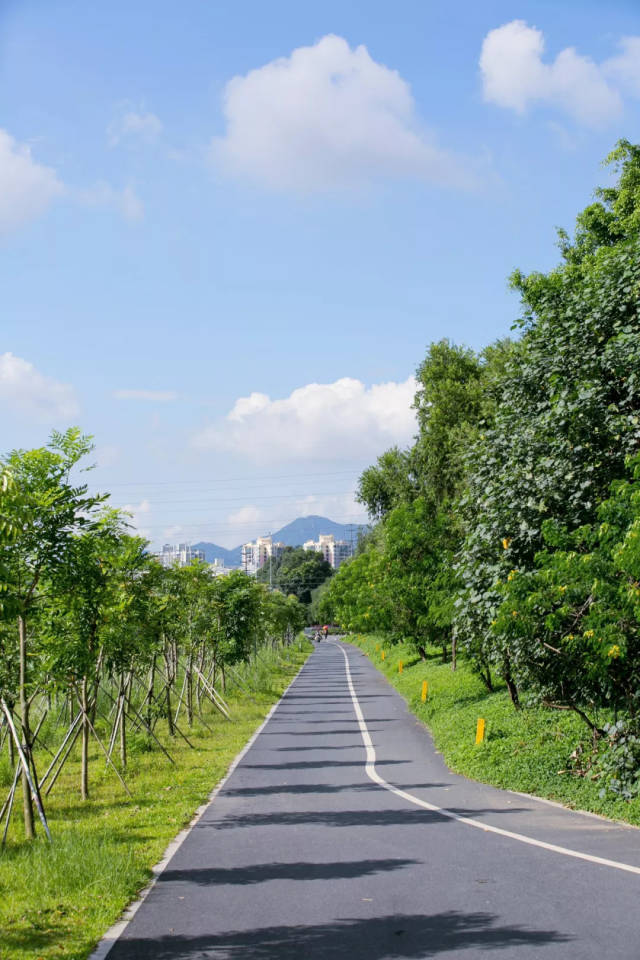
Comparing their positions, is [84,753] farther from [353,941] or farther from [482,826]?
[353,941]

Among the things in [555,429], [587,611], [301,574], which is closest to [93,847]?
[587,611]

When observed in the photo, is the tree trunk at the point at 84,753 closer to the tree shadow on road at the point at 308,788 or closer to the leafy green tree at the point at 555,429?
the tree shadow on road at the point at 308,788

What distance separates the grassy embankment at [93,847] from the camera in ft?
23.2

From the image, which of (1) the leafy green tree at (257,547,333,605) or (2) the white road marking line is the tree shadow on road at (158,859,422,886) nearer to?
(2) the white road marking line

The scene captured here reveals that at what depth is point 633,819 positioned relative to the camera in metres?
10.8

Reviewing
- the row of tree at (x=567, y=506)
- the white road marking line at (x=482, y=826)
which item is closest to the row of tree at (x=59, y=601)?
the white road marking line at (x=482, y=826)

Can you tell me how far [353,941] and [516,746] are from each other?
369 inches

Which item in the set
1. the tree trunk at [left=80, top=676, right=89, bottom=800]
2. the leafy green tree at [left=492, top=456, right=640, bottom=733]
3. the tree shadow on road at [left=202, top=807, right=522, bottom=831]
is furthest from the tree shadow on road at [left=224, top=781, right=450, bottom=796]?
the leafy green tree at [left=492, top=456, right=640, bottom=733]

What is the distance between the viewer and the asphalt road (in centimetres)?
655

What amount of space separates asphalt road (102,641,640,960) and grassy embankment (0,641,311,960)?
0.37 metres

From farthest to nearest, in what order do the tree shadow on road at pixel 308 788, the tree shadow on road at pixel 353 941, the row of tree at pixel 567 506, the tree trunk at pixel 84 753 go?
the tree trunk at pixel 84 753, the tree shadow on road at pixel 308 788, the row of tree at pixel 567 506, the tree shadow on road at pixel 353 941

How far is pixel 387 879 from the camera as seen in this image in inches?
329

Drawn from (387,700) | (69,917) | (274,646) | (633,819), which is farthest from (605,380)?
(274,646)

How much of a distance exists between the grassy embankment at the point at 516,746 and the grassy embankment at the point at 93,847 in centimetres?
445
